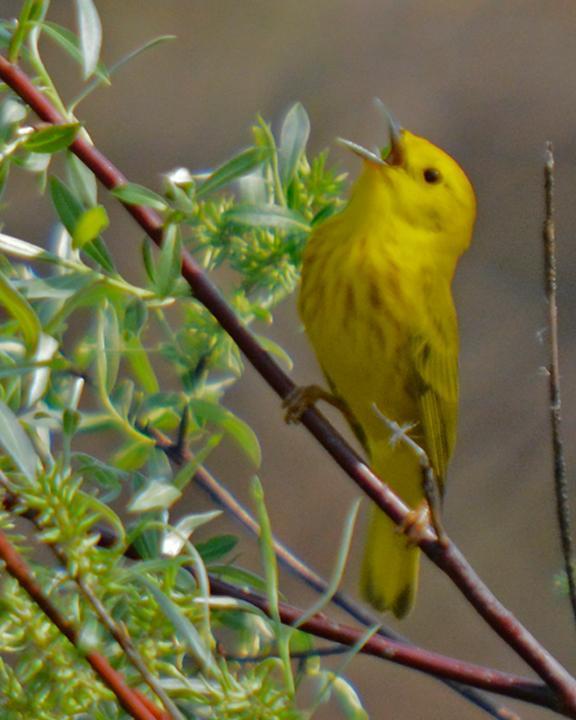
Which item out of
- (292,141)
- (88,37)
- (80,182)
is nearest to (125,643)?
(80,182)

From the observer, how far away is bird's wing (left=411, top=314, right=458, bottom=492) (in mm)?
1863

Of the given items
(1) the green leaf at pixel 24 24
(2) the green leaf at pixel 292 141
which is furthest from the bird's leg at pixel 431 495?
(1) the green leaf at pixel 24 24

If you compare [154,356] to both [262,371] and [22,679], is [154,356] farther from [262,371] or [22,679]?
[22,679]

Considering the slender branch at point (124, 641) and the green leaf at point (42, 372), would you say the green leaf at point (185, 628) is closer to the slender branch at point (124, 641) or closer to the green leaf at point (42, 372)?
the slender branch at point (124, 641)

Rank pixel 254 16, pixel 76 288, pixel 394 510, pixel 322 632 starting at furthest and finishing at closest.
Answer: pixel 254 16, pixel 394 510, pixel 322 632, pixel 76 288

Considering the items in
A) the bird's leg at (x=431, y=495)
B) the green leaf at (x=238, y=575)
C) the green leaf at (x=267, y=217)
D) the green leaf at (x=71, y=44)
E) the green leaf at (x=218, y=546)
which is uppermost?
the green leaf at (x=71, y=44)

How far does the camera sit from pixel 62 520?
0.76 meters

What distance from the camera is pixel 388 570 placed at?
192 cm

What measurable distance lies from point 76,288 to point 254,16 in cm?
396

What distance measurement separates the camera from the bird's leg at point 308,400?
63.7 inches

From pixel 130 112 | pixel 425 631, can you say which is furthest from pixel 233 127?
pixel 425 631

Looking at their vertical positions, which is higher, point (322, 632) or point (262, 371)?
point (262, 371)

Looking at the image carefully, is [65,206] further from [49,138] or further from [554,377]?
[554,377]

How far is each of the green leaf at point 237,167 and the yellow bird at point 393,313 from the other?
29.6 inches
